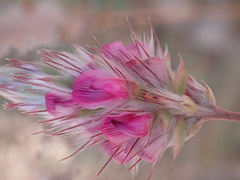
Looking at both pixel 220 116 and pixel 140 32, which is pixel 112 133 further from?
pixel 140 32

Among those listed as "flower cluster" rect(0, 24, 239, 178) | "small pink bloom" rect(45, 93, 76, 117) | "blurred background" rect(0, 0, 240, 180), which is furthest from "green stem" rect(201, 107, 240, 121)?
"blurred background" rect(0, 0, 240, 180)

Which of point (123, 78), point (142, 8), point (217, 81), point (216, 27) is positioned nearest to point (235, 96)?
point (217, 81)

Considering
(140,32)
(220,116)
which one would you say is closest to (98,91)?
(220,116)

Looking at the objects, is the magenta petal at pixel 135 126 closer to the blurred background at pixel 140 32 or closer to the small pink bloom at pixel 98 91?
the small pink bloom at pixel 98 91

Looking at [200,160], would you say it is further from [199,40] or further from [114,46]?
[114,46]

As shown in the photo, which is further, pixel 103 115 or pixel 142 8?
pixel 142 8

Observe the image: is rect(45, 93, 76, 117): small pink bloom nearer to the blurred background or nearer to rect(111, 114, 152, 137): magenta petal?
rect(111, 114, 152, 137): magenta petal

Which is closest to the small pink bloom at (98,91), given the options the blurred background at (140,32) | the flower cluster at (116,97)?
the flower cluster at (116,97)
